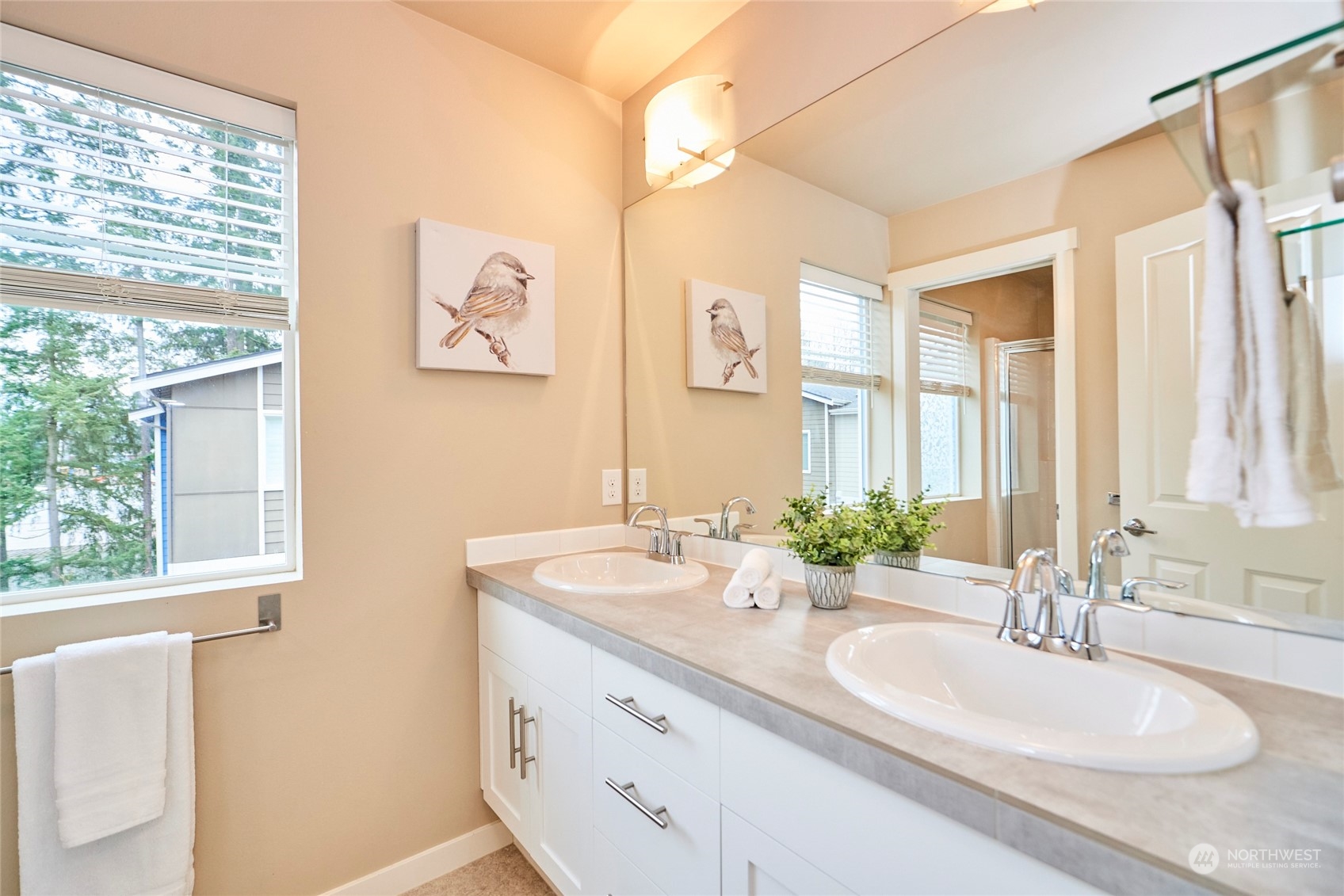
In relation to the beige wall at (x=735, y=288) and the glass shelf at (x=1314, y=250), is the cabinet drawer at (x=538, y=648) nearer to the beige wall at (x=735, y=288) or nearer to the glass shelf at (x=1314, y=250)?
the beige wall at (x=735, y=288)

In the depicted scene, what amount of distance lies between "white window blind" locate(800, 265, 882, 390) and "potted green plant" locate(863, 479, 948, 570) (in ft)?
0.92

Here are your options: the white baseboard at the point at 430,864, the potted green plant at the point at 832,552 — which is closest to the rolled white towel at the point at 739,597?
the potted green plant at the point at 832,552

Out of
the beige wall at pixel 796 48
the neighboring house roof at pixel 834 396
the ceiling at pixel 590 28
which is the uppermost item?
the ceiling at pixel 590 28

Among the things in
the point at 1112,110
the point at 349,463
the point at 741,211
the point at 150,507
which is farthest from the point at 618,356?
the point at 1112,110

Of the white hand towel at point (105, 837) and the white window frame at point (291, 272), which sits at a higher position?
the white window frame at point (291, 272)

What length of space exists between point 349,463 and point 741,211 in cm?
128

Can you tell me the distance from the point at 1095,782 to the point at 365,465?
1602 millimetres

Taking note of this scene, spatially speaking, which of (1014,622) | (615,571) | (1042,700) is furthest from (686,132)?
(1042,700)

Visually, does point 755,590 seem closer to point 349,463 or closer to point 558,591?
point 558,591

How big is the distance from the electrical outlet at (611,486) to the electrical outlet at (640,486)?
5 centimetres

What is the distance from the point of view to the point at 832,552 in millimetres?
1234

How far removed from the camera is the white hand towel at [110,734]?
3.83 feet

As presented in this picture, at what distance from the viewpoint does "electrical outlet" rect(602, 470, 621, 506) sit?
2.04m

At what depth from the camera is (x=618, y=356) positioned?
2.08 m
